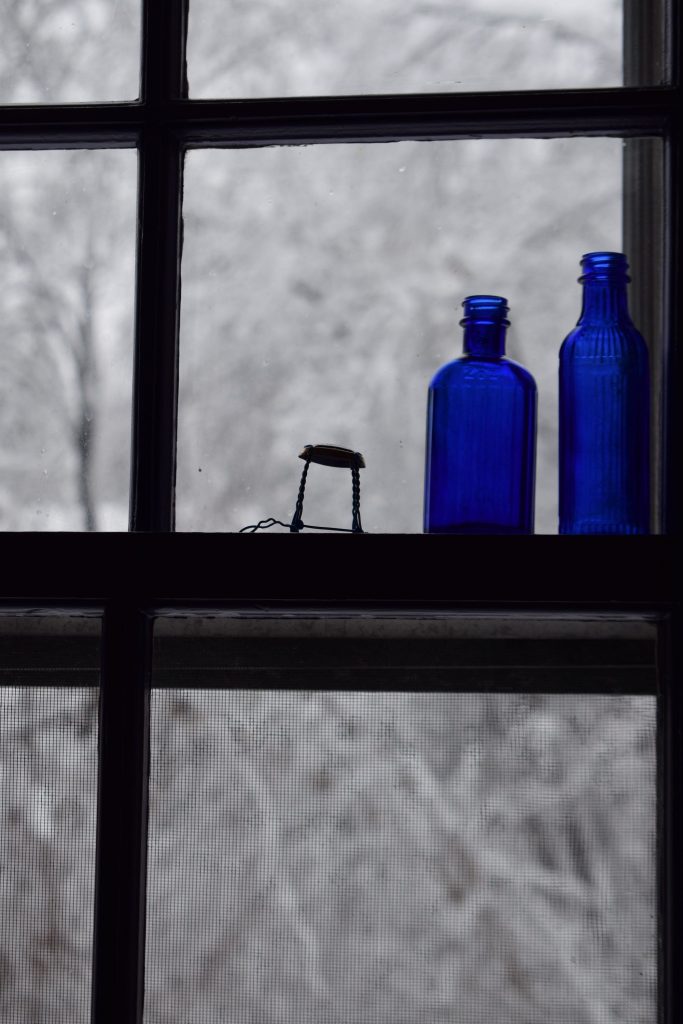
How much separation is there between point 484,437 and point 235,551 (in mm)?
226

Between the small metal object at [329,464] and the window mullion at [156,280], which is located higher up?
the window mullion at [156,280]

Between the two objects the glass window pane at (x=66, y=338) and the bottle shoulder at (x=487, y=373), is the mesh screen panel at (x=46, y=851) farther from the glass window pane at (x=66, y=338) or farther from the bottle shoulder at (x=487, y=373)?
the bottle shoulder at (x=487, y=373)

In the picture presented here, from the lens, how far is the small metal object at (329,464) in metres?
0.97

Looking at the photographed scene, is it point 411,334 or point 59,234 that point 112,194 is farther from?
point 411,334

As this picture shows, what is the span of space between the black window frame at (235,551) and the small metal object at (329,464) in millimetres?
60

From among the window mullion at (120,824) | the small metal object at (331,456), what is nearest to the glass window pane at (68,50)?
the small metal object at (331,456)

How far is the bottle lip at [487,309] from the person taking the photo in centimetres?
96

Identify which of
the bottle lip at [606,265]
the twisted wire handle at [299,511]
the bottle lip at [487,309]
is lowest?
the twisted wire handle at [299,511]

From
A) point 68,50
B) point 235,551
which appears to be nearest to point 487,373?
point 235,551

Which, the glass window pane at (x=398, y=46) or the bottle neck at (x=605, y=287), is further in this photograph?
the glass window pane at (x=398, y=46)

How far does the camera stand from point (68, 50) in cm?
109

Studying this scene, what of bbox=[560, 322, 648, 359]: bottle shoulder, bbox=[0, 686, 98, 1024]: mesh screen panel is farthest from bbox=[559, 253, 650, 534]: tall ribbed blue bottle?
bbox=[0, 686, 98, 1024]: mesh screen panel

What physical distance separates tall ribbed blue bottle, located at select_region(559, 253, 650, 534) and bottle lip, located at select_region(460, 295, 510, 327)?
0.07m

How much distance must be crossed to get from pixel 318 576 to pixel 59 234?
0.43m
